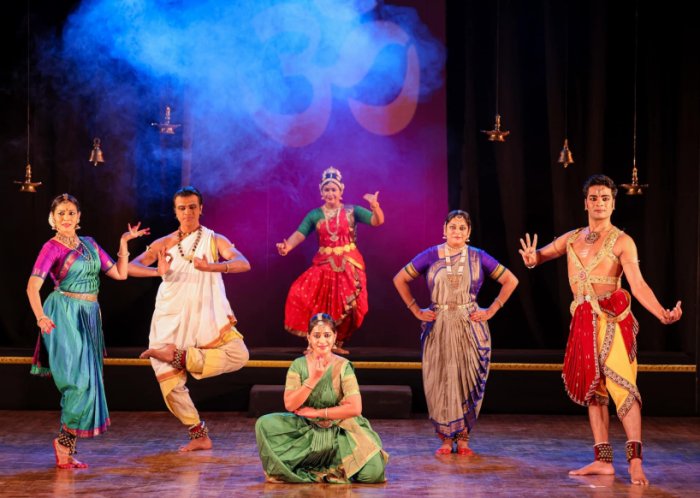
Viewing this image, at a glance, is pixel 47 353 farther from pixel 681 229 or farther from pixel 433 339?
pixel 681 229

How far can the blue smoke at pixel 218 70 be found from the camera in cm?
876

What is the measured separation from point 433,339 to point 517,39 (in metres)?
3.14

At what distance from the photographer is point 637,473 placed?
18.5 ft

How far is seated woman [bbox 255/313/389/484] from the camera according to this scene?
5.54 m

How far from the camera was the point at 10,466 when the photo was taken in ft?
19.4

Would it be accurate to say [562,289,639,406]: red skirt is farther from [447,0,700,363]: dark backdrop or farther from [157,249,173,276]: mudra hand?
[447,0,700,363]: dark backdrop

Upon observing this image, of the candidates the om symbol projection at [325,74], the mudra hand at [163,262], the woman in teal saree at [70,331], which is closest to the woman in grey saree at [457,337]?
the mudra hand at [163,262]

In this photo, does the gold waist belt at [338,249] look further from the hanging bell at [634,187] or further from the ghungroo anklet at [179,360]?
the hanging bell at [634,187]

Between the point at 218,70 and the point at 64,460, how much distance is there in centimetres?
393

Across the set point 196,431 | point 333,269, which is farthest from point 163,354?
point 333,269

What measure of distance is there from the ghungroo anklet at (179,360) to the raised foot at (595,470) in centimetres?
227

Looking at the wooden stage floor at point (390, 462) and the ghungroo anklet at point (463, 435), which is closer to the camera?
the wooden stage floor at point (390, 462)

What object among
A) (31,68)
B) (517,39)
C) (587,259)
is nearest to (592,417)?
(587,259)

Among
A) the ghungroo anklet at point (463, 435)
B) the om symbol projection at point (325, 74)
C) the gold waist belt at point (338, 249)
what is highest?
the om symbol projection at point (325, 74)
